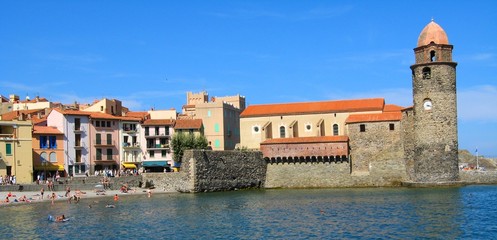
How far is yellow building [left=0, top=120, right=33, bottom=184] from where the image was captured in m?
55.7

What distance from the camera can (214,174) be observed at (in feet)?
187

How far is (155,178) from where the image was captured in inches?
2291

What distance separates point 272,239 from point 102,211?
16.3 m

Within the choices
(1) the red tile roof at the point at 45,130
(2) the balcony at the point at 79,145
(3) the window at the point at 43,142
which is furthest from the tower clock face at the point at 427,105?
(3) the window at the point at 43,142

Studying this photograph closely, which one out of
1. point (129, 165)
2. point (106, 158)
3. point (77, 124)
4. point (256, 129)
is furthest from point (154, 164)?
point (256, 129)

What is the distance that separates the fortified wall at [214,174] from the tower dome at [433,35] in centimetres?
1833

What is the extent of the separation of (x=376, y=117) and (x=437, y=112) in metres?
5.73

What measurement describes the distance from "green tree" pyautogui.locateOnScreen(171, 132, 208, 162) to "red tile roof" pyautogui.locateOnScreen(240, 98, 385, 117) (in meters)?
5.73

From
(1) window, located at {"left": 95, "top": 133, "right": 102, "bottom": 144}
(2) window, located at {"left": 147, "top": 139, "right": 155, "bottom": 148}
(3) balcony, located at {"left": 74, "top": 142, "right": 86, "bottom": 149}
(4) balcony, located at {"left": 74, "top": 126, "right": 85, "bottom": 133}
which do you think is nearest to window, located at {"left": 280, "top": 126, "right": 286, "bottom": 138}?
(2) window, located at {"left": 147, "top": 139, "right": 155, "bottom": 148}

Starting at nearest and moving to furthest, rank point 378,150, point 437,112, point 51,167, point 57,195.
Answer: point 57,195
point 437,112
point 378,150
point 51,167

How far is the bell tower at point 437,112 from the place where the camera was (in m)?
54.2

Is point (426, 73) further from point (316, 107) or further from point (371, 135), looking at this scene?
point (316, 107)

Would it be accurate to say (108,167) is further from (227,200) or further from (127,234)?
(127,234)

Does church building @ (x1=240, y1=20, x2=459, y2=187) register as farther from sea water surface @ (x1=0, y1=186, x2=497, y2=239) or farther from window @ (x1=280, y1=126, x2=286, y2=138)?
sea water surface @ (x1=0, y1=186, x2=497, y2=239)
